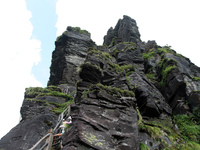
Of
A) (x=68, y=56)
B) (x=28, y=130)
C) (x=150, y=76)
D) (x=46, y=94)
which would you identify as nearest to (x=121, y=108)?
(x=28, y=130)

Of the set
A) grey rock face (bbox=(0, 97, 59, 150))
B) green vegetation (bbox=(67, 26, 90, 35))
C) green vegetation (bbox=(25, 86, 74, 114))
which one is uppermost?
green vegetation (bbox=(67, 26, 90, 35))

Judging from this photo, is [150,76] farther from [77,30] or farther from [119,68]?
[77,30]

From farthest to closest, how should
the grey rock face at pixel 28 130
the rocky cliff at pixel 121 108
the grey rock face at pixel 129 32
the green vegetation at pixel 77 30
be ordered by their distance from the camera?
the green vegetation at pixel 77 30 → the grey rock face at pixel 129 32 → the grey rock face at pixel 28 130 → the rocky cliff at pixel 121 108

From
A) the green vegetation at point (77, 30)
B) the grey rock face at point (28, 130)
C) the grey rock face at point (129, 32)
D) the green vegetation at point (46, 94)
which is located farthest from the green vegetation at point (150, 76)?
the green vegetation at point (77, 30)

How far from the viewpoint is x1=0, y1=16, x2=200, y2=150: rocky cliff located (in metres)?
7.82

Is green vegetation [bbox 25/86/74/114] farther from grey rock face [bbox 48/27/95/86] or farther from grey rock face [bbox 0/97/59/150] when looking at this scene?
grey rock face [bbox 48/27/95/86]

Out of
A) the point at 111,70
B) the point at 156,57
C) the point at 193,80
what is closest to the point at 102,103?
the point at 111,70

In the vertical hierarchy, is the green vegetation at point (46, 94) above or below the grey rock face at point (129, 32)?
below

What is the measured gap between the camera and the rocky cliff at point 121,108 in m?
7.82

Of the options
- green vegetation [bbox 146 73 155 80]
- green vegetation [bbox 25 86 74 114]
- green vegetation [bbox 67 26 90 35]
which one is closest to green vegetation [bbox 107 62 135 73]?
green vegetation [bbox 146 73 155 80]

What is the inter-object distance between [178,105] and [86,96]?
40.9 ft

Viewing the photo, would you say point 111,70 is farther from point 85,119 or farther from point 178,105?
point 85,119

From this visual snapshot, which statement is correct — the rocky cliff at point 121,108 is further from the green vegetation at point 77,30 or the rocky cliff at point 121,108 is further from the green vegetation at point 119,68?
the green vegetation at point 77,30

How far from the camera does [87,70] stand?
14.9 m
